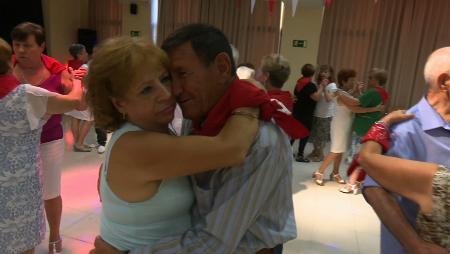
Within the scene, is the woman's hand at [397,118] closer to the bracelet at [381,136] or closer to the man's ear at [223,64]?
the bracelet at [381,136]

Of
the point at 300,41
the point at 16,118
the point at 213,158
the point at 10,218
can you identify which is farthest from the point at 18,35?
the point at 300,41

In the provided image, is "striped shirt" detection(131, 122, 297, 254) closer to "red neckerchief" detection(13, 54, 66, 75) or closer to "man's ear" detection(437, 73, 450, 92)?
"man's ear" detection(437, 73, 450, 92)

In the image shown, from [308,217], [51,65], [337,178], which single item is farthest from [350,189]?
[51,65]

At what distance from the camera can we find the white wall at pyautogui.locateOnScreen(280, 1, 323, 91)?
7906 millimetres

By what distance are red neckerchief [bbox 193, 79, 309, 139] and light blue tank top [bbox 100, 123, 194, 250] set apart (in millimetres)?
182

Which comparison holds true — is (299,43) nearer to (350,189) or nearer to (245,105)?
(350,189)

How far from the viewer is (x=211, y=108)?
1.13m

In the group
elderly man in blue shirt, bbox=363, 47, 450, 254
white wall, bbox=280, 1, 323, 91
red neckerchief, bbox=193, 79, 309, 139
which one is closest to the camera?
red neckerchief, bbox=193, 79, 309, 139

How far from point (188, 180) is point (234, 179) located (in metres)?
0.16

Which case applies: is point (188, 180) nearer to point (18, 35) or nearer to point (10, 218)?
point (10, 218)

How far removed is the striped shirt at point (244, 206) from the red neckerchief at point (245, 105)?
0.05 metres

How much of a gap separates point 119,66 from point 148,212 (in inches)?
15.9

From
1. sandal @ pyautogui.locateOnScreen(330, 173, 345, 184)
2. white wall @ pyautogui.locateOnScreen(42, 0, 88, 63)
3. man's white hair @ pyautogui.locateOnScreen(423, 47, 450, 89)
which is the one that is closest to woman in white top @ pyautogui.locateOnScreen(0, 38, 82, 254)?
man's white hair @ pyautogui.locateOnScreen(423, 47, 450, 89)

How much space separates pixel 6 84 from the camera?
1.90 m
